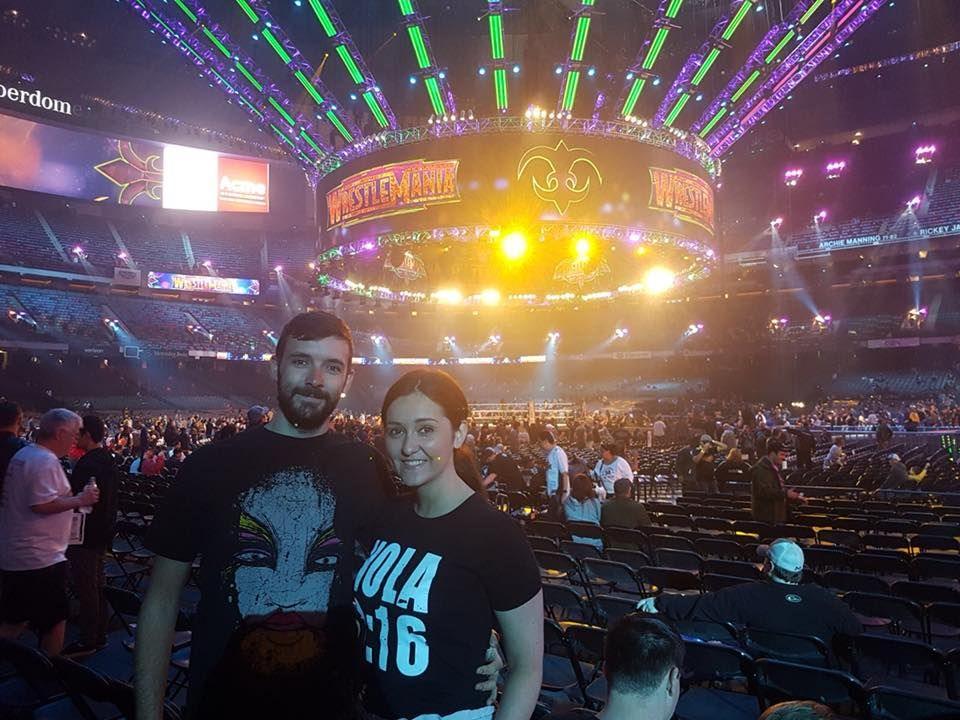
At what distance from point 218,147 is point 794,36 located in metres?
39.1

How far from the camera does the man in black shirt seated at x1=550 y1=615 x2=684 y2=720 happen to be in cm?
189

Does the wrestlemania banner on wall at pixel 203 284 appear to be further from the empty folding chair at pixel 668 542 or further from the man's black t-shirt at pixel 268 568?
the man's black t-shirt at pixel 268 568

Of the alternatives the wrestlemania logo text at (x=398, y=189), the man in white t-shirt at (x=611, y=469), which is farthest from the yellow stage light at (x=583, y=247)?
the man in white t-shirt at (x=611, y=469)

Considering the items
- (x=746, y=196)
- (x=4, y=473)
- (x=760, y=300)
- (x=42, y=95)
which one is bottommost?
(x=4, y=473)

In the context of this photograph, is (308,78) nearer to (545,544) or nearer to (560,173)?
(560,173)

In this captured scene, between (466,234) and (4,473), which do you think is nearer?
(4,473)

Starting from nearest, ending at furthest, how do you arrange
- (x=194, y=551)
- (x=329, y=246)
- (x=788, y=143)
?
(x=194, y=551) < (x=329, y=246) < (x=788, y=143)

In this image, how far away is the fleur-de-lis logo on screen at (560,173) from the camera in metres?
12.8

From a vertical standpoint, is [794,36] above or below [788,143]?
below

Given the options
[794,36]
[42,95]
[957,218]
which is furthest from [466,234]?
[42,95]

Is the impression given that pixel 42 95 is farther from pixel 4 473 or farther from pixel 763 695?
pixel 763 695

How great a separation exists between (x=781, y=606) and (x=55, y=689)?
4.36m

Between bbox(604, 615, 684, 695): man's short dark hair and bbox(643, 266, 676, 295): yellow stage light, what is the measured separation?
18.5 m

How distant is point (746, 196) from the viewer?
4241cm
